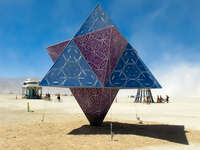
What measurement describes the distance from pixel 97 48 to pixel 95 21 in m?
2.83

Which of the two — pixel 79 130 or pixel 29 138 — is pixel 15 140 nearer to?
pixel 29 138

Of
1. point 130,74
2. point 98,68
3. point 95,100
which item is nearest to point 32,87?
point 95,100

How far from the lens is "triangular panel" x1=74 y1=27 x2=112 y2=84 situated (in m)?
12.4

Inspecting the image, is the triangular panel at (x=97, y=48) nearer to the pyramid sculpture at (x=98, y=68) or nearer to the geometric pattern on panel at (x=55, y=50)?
the pyramid sculpture at (x=98, y=68)

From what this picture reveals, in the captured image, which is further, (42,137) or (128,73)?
(128,73)

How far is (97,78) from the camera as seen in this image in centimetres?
1191

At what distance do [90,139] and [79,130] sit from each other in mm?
2547

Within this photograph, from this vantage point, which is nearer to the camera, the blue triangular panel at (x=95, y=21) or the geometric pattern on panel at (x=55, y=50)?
the blue triangular panel at (x=95, y=21)

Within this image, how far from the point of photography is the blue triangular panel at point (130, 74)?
39.8ft

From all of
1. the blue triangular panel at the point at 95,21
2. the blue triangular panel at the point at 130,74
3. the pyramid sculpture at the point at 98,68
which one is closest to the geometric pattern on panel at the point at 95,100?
the pyramid sculpture at the point at 98,68

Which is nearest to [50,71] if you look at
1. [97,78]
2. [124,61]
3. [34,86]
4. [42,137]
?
[97,78]

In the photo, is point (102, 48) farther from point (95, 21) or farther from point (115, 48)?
point (95, 21)

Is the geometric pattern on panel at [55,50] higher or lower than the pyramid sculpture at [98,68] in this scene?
higher

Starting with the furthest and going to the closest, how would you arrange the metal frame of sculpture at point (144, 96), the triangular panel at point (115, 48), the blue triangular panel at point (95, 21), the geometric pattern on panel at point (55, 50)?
the metal frame of sculpture at point (144, 96) < the geometric pattern on panel at point (55, 50) < the blue triangular panel at point (95, 21) < the triangular panel at point (115, 48)
